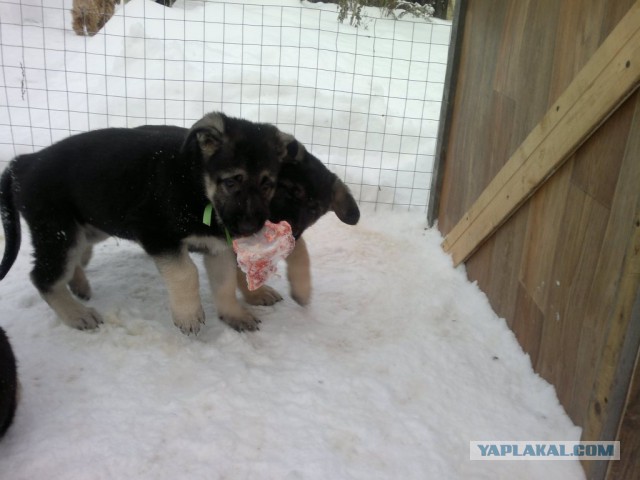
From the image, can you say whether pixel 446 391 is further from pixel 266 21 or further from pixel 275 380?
pixel 266 21

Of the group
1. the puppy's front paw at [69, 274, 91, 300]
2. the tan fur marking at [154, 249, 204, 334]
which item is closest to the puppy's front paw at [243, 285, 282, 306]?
the tan fur marking at [154, 249, 204, 334]

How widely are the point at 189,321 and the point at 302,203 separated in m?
1.15

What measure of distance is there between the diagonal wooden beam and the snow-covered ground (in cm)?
74

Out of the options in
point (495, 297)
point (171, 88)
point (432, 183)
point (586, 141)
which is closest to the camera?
point (586, 141)

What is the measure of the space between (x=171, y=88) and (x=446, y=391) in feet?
20.7

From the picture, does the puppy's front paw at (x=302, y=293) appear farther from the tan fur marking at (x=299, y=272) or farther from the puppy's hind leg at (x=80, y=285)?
the puppy's hind leg at (x=80, y=285)

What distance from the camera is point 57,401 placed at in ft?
11.4

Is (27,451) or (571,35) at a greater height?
(571,35)

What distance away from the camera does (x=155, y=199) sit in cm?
393

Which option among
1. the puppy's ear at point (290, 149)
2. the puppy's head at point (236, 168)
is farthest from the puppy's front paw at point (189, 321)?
the puppy's ear at point (290, 149)

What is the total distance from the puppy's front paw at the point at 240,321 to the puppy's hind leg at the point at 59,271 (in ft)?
3.08

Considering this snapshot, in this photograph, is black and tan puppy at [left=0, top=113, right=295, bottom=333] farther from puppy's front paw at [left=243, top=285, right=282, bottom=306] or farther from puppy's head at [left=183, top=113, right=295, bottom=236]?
puppy's front paw at [left=243, top=285, right=282, bottom=306]

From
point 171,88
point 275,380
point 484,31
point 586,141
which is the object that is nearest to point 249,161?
point 275,380

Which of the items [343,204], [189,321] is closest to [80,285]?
[189,321]
